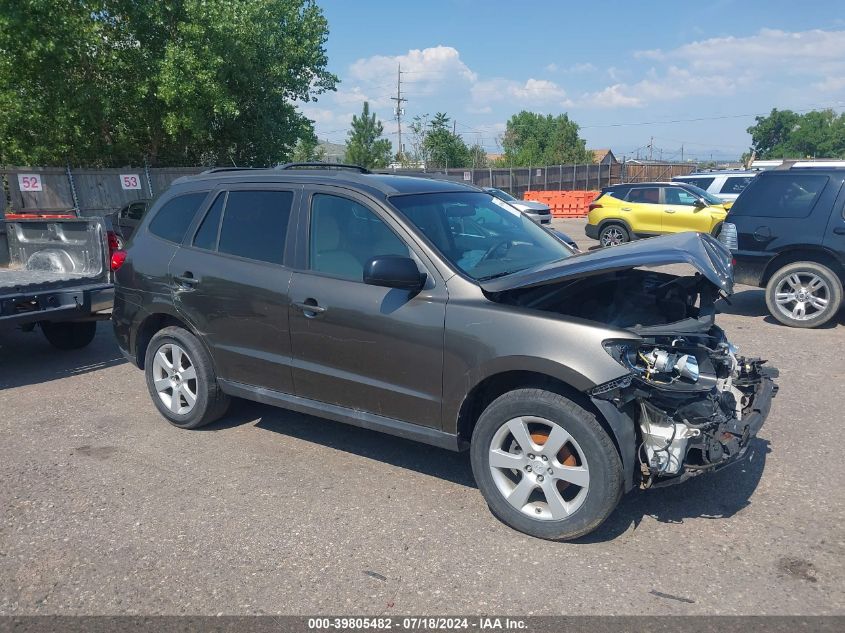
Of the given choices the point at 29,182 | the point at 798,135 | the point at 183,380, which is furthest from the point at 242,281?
the point at 798,135

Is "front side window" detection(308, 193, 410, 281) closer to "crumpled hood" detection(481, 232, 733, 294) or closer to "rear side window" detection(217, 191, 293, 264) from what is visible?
"rear side window" detection(217, 191, 293, 264)

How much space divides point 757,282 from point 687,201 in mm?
8661

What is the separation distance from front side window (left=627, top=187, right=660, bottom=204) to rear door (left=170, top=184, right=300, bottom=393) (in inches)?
549

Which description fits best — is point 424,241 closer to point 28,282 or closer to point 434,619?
point 434,619

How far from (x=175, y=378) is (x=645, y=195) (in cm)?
1445

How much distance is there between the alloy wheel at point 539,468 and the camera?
3406 millimetres

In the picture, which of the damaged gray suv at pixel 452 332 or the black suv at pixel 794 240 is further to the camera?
the black suv at pixel 794 240

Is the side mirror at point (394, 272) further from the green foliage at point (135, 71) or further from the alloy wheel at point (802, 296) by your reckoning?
the green foliage at point (135, 71)

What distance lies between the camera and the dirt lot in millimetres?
3088

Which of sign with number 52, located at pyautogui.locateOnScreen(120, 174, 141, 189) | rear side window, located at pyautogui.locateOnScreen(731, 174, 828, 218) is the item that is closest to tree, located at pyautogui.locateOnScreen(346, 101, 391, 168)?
sign with number 52, located at pyautogui.locateOnScreen(120, 174, 141, 189)

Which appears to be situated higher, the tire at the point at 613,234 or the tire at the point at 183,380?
the tire at the point at 183,380

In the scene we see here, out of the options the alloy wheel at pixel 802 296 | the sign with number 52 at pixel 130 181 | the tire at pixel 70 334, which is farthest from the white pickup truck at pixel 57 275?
the sign with number 52 at pixel 130 181

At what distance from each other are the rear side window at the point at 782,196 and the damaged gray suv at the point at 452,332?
480cm

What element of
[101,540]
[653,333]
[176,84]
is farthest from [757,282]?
[176,84]
